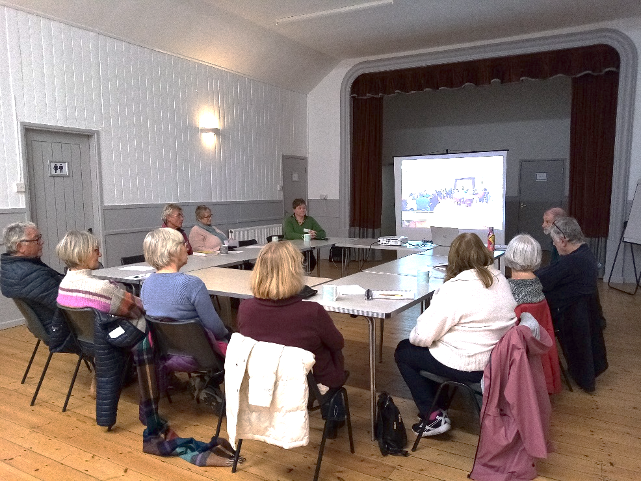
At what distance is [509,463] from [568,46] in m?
6.49

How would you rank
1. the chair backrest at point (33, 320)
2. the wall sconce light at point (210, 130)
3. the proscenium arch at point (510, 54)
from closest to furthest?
the chair backrest at point (33, 320) → the proscenium arch at point (510, 54) → the wall sconce light at point (210, 130)

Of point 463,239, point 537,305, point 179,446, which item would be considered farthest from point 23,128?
point 537,305

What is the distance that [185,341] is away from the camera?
8.08ft

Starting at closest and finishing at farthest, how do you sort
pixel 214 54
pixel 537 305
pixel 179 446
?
pixel 179 446 → pixel 537 305 → pixel 214 54

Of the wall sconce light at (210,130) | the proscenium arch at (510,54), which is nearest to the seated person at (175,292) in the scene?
the wall sconce light at (210,130)

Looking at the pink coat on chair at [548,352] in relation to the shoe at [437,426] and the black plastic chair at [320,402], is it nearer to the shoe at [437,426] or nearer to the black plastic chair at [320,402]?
the shoe at [437,426]

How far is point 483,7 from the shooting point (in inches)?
238

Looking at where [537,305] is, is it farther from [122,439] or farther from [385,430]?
[122,439]

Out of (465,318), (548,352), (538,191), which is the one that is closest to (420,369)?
(465,318)

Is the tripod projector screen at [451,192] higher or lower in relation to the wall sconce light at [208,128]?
lower

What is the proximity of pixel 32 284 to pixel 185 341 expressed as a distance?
116cm

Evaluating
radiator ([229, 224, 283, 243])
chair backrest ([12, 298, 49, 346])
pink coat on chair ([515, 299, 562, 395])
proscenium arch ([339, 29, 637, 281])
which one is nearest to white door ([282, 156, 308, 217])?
radiator ([229, 224, 283, 243])

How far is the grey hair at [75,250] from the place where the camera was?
276 centimetres

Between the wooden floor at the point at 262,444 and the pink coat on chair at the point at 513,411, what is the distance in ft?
0.37
